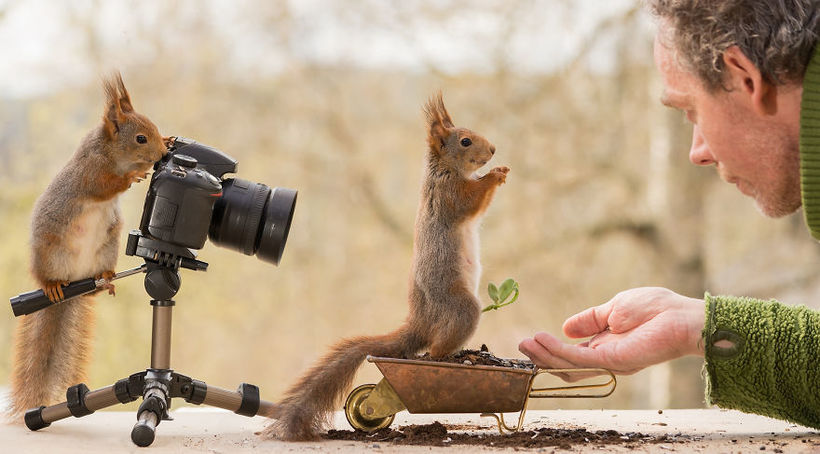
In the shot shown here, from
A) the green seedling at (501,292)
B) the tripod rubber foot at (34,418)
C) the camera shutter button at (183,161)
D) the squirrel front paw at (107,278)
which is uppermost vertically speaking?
the camera shutter button at (183,161)

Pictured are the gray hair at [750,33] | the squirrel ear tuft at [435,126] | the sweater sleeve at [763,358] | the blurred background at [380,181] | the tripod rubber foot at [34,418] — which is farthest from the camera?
the blurred background at [380,181]

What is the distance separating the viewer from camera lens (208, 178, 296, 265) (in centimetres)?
132

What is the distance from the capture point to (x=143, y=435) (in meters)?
1.17

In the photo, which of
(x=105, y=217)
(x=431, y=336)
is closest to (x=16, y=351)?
(x=105, y=217)

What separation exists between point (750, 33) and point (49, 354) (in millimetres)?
1163

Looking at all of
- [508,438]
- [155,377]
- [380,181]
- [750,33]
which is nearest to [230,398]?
[155,377]

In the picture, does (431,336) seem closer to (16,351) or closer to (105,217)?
(105,217)

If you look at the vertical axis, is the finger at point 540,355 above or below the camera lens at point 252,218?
below

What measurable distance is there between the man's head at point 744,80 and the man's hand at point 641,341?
19cm

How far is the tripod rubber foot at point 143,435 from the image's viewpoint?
1170mm

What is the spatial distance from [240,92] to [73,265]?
3.49 metres

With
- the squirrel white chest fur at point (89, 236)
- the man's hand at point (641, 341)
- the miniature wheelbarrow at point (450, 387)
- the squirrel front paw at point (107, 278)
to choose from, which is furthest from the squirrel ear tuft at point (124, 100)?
the man's hand at point (641, 341)

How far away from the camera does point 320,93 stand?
15.5 feet

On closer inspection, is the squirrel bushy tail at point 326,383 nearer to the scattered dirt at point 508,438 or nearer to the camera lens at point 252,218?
the scattered dirt at point 508,438
